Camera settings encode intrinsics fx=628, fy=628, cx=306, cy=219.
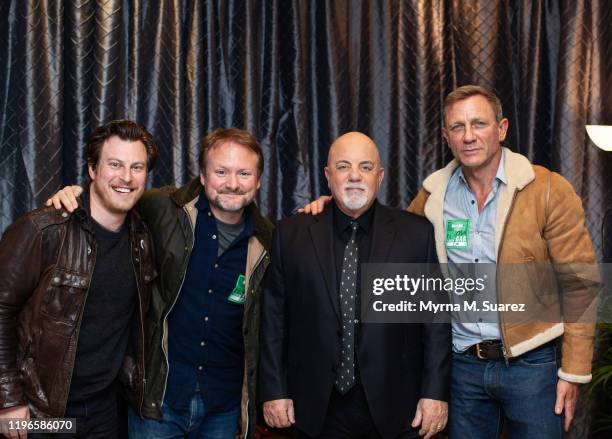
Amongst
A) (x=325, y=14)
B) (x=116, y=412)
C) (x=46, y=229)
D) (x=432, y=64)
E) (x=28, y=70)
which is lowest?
(x=116, y=412)

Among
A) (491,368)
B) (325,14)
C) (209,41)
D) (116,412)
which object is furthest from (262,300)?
(325,14)

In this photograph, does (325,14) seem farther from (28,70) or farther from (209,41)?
(28,70)

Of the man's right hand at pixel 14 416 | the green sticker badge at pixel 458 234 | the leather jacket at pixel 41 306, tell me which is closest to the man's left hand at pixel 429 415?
the green sticker badge at pixel 458 234

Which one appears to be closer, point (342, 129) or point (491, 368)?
point (491, 368)

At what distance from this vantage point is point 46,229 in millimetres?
2020

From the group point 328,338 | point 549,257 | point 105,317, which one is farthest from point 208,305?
point 549,257

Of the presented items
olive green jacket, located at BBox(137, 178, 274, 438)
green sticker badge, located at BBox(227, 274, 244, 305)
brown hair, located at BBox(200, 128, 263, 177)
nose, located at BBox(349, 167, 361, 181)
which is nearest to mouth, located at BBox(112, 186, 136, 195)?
olive green jacket, located at BBox(137, 178, 274, 438)

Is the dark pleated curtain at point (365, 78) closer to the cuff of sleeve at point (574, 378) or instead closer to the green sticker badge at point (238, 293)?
the green sticker badge at point (238, 293)

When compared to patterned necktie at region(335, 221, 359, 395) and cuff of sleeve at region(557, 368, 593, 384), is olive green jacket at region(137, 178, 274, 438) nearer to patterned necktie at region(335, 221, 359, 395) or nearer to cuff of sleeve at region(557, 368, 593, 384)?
patterned necktie at region(335, 221, 359, 395)

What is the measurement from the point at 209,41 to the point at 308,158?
76 cm

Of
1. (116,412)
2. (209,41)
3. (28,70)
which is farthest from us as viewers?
(209,41)

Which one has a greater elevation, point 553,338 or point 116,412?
point 553,338

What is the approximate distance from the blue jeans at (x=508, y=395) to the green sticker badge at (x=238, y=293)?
32.2 inches

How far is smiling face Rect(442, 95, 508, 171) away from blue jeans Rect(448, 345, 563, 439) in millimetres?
715
